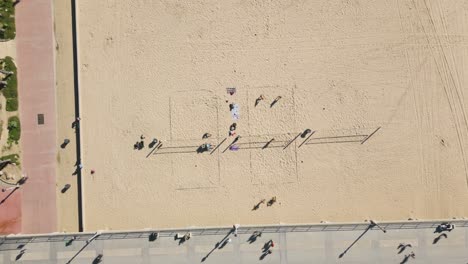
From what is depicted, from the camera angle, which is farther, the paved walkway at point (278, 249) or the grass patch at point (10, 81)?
the grass patch at point (10, 81)

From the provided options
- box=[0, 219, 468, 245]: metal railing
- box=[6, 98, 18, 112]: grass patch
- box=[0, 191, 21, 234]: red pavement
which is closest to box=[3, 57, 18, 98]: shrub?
box=[6, 98, 18, 112]: grass patch

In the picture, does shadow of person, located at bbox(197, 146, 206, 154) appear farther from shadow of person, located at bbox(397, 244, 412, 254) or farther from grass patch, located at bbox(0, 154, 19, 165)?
shadow of person, located at bbox(397, 244, 412, 254)

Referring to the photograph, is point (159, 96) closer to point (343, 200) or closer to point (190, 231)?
point (190, 231)

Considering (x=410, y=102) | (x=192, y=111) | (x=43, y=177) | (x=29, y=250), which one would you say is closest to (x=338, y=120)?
(x=410, y=102)

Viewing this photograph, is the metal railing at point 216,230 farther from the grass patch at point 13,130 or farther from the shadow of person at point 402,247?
the grass patch at point 13,130

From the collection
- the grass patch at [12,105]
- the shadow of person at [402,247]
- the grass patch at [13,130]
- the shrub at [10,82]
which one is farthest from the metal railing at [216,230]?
the shrub at [10,82]

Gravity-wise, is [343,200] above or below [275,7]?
below

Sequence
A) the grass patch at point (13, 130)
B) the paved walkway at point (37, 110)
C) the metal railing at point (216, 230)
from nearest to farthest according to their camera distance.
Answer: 1. the metal railing at point (216, 230)
2. the grass patch at point (13, 130)
3. the paved walkway at point (37, 110)
